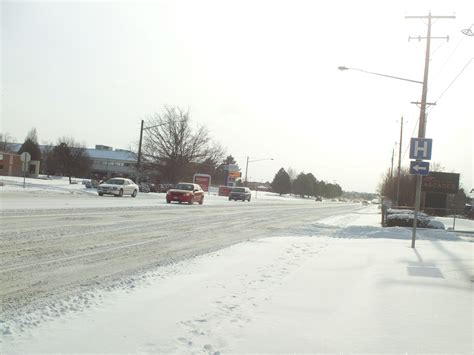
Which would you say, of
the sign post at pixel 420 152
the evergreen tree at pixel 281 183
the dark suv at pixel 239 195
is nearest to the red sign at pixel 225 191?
the dark suv at pixel 239 195

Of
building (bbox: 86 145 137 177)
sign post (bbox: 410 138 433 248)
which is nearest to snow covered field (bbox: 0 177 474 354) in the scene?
sign post (bbox: 410 138 433 248)

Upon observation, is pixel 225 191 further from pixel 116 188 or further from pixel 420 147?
pixel 420 147

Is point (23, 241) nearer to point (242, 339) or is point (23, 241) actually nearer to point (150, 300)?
point (150, 300)

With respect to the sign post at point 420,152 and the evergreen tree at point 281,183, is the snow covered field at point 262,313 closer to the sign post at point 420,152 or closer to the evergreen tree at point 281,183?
the sign post at point 420,152

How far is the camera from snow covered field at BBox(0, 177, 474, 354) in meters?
4.84

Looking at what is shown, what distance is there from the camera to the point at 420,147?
13.3 metres

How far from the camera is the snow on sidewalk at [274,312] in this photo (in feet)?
15.9

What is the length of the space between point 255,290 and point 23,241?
21.9 ft

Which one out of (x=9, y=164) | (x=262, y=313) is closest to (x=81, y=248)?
(x=262, y=313)

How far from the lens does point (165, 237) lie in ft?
46.9

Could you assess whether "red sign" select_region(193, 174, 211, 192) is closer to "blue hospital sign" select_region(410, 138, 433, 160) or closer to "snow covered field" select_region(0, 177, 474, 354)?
"blue hospital sign" select_region(410, 138, 433, 160)

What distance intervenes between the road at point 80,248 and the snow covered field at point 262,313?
1.88ft

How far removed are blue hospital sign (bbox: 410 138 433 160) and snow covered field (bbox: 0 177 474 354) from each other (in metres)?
4.08

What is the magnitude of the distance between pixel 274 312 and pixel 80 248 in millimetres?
6438
